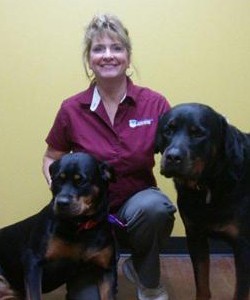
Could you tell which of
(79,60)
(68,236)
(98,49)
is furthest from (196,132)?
(79,60)

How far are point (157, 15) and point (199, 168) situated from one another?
5.16 ft

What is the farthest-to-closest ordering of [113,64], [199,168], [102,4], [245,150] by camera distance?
[102,4] < [113,64] < [245,150] < [199,168]

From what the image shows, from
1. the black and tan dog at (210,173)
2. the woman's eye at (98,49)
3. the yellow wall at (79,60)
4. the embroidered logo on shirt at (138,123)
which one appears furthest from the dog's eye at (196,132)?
the yellow wall at (79,60)

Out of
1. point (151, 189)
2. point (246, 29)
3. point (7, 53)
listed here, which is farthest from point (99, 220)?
point (246, 29)

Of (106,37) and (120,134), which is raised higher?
(106,37)

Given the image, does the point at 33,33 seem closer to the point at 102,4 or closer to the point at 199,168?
the point at 102,4

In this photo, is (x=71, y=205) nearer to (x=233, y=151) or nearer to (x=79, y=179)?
(x=79, y=179)

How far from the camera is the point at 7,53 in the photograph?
3213 millimetres

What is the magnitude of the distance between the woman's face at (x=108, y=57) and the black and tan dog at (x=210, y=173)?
51 centimetres

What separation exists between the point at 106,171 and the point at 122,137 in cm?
33

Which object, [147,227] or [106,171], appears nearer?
[106,171]

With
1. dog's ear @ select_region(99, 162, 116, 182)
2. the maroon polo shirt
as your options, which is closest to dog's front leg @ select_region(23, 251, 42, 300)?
dog's ear @ select_region(99, 162, 116, 182)

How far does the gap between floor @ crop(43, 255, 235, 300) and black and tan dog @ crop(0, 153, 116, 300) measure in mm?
467

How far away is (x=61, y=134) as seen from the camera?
8.45 feet
